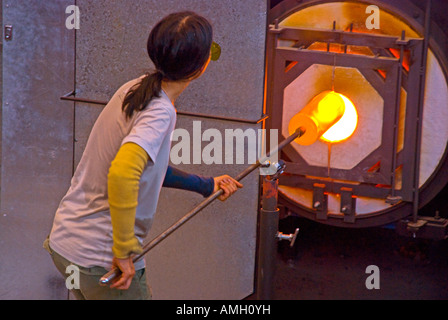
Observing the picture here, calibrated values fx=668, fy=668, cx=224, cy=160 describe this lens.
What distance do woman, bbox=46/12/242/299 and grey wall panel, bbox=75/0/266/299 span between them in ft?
2.55

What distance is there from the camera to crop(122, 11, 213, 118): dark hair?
175 cm

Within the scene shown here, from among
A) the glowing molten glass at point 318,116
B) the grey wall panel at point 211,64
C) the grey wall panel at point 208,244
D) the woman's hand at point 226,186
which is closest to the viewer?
the woman's hand at point 226,186

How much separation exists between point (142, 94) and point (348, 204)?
4.13 ft

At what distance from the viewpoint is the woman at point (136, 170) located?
1.67 m

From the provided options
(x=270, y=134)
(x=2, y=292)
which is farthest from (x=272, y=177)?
(x=2, y=292)

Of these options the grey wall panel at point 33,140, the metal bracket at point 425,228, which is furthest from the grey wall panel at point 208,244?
the metal bracket at point 425,228

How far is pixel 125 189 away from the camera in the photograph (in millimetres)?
1618

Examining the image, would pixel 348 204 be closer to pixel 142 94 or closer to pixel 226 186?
pixel 226 186

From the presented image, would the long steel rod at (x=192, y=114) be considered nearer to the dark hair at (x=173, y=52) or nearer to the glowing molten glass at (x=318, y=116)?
the glowing molten glass at (x=318, y=116)

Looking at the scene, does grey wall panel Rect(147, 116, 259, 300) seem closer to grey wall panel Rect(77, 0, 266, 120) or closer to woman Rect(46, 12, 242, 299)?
grey wall panel Rect(77, 0, 266, 120)

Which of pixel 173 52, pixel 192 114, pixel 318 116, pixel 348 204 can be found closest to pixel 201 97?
pixel 192 114

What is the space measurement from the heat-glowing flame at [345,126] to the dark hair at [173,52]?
1.03 metres

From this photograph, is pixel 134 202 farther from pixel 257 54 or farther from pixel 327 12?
pixel 327 12

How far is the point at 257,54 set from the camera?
2.54 m
